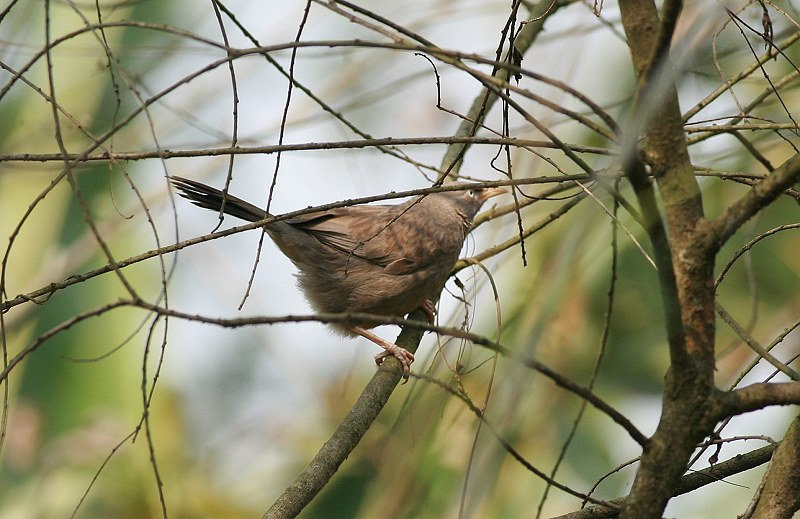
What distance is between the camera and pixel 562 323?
5.33 meters

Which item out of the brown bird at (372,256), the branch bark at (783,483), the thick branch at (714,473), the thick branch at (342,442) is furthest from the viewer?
the brown bird at (372,256)

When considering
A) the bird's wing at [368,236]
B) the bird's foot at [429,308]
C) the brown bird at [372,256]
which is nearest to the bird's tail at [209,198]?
the brown bird at [372,256]

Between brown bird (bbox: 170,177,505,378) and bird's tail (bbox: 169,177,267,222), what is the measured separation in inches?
8.1

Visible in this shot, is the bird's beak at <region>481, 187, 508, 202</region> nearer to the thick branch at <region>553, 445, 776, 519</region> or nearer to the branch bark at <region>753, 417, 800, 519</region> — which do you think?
the thick branch at <region>553, 445, 776, 519</region>

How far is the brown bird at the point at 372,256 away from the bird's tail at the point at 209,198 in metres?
0.21

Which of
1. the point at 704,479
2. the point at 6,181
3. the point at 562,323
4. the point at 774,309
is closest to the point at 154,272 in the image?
the point at 6,181

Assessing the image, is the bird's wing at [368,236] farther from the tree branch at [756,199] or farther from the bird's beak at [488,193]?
the tree branch at [756,199]

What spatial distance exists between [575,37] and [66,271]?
171 inches

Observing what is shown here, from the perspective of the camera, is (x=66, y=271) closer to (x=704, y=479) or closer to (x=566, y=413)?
(x=566, y=413)

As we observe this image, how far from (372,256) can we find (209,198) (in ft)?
3.73

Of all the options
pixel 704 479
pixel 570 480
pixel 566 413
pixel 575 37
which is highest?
pixel 575 37

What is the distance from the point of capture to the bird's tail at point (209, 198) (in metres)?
4.59

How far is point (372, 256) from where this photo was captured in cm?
522

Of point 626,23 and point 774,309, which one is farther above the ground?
point 774,309
